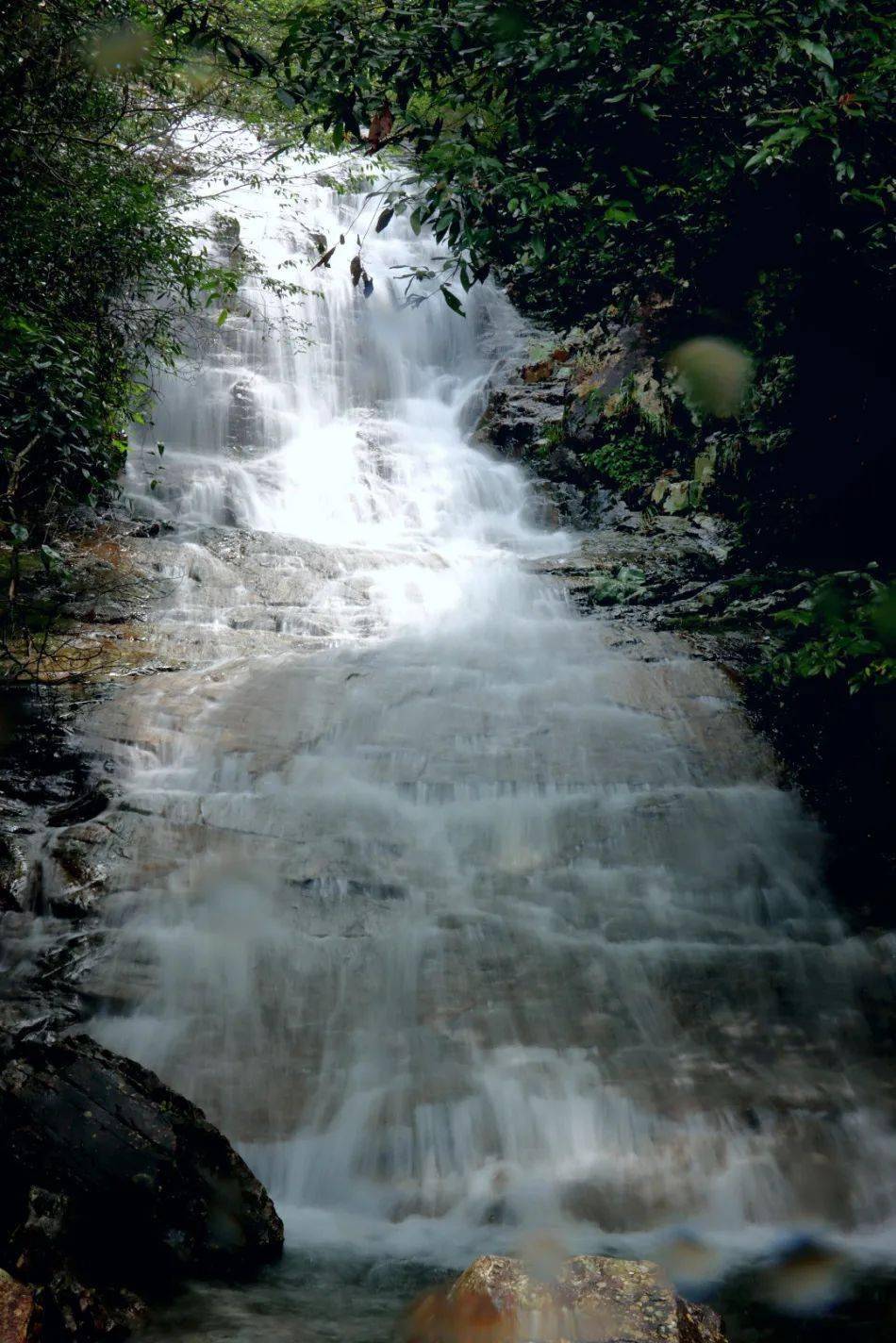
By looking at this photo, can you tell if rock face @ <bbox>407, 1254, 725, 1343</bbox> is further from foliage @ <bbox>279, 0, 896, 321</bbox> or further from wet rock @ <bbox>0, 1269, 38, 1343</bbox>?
foliage @ <bbox>279, 0, 896, 321</bbox>

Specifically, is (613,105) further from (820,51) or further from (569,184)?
(820,51)

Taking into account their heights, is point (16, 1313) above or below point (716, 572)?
below

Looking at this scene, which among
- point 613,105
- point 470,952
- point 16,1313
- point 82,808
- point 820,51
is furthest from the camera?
point 613,105

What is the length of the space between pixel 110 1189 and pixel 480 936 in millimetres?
2356

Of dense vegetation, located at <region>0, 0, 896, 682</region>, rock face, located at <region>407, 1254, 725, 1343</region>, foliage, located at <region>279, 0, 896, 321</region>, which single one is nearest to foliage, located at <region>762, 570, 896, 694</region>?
dense vegetation, located at <region>0, 0, 896, 682</region>

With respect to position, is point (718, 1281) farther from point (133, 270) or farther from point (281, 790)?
point (133, 270)

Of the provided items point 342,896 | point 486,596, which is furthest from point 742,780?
point 486,596

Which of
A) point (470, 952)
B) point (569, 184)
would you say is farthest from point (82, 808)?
point (569, 184)

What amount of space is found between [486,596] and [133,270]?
4674 millimetres

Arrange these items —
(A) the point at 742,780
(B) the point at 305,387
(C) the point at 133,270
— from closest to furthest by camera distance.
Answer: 1. (A) the point at 742,780
2. (C) the point at 133,270
3. (B) the point at 305,387

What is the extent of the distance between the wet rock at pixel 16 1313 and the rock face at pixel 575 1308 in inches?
43.9

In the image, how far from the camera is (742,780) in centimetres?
604

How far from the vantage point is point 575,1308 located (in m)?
2.31

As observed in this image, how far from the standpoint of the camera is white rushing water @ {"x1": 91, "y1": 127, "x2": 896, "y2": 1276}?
3631 mm
